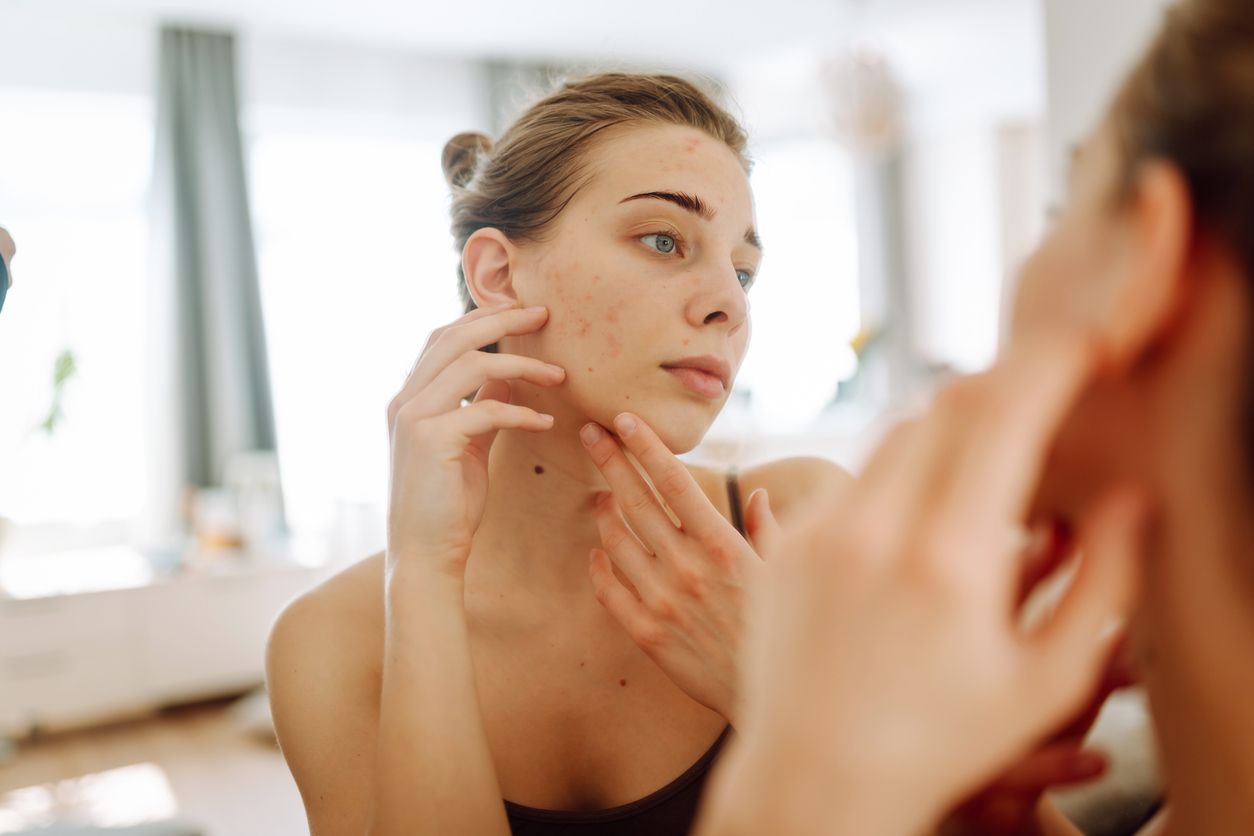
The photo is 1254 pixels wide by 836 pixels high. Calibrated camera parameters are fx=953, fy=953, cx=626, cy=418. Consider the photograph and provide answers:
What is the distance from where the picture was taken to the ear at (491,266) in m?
1.24

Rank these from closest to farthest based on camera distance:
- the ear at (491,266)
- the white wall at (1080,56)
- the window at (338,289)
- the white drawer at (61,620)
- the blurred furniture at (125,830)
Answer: the ear at (491,266) < the blurred furniture at (125,830) < the white wall at (1080,56) < the white drawer at (61,620) < the window at (338,289)

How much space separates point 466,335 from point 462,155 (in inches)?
17.5

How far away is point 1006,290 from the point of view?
1.80 ft

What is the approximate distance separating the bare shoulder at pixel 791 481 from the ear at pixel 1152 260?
3.08 ft

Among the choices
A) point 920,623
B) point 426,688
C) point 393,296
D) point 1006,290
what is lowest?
point 426,688

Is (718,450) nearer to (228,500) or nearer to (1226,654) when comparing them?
(228,500)

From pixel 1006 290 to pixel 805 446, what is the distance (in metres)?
5.91

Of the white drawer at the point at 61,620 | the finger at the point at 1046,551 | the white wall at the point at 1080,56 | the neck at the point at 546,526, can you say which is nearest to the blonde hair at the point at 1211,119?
the finger at the point at 1046,551

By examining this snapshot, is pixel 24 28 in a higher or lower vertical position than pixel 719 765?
higher

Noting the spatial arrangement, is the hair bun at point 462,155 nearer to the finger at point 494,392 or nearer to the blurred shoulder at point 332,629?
the finger at point 494,392

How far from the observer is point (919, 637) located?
39 cm

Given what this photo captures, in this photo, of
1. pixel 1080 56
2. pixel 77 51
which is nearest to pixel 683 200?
pixel 1080 56

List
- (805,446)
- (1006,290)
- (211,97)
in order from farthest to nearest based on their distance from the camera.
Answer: (805,446), (211,97), (1006,290)

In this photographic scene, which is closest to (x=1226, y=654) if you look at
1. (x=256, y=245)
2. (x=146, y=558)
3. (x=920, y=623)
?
(x=920, y=623)
